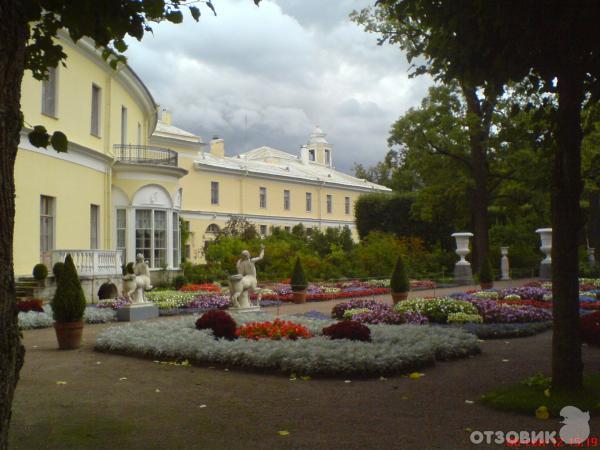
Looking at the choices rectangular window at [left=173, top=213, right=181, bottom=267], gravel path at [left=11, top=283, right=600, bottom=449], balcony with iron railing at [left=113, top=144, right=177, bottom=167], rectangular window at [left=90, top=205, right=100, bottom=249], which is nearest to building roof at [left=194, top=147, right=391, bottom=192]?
balcony with iron railing at [left=113, top=144, right=177, bottom=167]

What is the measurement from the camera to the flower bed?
8.32 metres

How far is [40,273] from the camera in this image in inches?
709

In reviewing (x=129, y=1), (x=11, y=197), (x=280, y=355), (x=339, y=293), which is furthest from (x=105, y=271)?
(x=11, y=197)

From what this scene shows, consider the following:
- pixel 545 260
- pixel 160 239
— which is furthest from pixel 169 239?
pixel 545 260

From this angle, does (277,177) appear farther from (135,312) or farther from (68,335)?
(68,335)

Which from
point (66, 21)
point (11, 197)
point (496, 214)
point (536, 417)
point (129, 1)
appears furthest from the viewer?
point (496, 214)

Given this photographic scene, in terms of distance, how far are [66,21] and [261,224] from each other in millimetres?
42749

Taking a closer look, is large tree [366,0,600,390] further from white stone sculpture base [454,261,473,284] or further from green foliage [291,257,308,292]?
white stone sculpture base [454,261,473,284]

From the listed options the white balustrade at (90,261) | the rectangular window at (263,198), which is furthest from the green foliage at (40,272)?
the rectangular window at (263,198)

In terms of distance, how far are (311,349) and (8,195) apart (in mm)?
6390

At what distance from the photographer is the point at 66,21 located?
3949mm

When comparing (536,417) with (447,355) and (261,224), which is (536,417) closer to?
(447,355)

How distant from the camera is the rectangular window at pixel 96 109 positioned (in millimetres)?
23953

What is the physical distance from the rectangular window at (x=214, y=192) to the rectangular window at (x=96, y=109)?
19.3 meters
